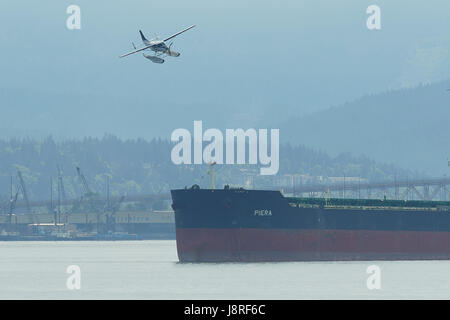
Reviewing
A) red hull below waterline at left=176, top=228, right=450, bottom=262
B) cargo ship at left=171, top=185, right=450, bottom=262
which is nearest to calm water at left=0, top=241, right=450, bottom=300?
red hull below waterline at left=176, top=228, right=450, bottom=262

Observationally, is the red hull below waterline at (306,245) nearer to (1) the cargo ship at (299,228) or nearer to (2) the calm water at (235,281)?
(1) the cargo ship at (299,228)

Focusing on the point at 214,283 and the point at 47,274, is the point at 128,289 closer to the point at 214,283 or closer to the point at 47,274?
the point at 214,283

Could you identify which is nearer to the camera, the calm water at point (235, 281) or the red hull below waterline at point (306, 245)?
the calm water at point (235, 281)

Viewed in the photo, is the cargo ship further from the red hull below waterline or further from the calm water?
the calm water

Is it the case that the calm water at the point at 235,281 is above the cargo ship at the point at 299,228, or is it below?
below

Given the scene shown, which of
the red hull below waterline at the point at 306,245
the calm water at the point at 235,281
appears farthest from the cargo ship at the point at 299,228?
the calm water at the point at 235,281

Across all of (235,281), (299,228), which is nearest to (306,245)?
(299,228)
